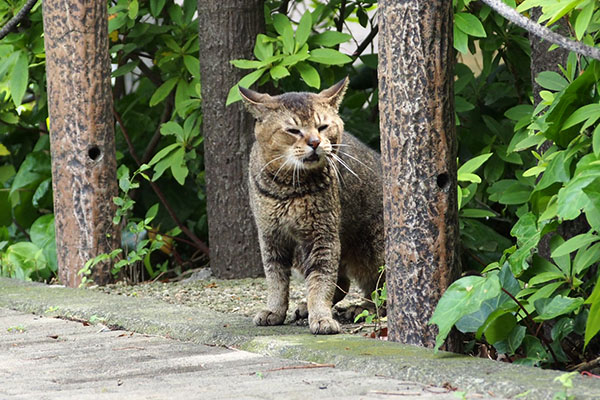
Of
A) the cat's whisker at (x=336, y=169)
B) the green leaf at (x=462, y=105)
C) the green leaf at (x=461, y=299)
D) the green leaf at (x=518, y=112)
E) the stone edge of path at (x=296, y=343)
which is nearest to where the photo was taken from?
the stone edge of path at (x=296, y=343)

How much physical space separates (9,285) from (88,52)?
147 centimetres

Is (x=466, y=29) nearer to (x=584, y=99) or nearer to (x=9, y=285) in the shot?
(x=584, y=99)

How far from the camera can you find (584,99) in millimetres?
3160

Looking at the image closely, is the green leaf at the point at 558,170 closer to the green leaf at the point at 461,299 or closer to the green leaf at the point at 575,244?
the green leaf at the point at 575,244

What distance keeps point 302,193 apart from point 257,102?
47 centimetres

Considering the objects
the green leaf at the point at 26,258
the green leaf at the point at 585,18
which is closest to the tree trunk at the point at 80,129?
the green leaf at the point at 26,258

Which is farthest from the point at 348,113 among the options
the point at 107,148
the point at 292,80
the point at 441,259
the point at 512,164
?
the point at 441,259

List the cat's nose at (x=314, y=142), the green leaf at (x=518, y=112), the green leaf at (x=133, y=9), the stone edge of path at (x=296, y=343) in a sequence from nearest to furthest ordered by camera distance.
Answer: the stone edge of path at (x=296, y=343) < the cat's nose at (x=314, y=142) < the green leaf at (x=518, y=112) < the green leaf at (x=133, y=9)

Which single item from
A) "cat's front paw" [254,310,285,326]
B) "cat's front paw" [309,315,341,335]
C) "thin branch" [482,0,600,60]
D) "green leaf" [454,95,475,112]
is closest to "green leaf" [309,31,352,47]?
"green leaf" [454,95,475,112]

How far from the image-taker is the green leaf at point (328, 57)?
514cm

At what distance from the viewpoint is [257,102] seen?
418 centimetres

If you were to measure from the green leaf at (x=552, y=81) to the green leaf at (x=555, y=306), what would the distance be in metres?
0.80

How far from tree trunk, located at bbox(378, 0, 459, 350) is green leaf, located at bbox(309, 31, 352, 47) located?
2.08 m

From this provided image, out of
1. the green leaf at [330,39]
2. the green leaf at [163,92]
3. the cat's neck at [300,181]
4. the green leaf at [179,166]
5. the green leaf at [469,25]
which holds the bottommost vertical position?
the cat's neck at [300,181]
